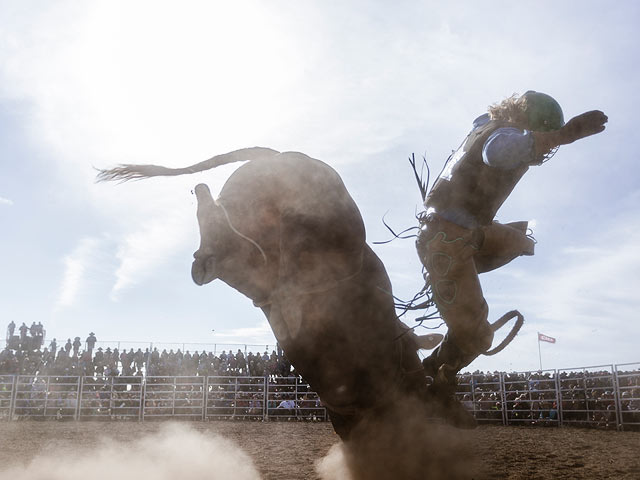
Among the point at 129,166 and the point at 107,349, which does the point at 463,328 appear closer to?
the point at 129,166

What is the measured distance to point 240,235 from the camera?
10.4 feet

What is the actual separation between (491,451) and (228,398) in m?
11.1

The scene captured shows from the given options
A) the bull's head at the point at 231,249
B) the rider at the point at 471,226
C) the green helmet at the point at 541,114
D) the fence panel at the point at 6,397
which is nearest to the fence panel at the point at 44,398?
the fence panel at the point at 6,397

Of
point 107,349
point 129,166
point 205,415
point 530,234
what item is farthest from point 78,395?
point 530,234

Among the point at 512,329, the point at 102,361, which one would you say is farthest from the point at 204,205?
the point at 102,361

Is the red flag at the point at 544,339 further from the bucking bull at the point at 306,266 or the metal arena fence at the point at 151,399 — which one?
the bucking bull at the point at 306,266

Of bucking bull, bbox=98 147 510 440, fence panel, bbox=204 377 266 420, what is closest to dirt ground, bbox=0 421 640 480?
bucking bull, bbox=98 147 510 440

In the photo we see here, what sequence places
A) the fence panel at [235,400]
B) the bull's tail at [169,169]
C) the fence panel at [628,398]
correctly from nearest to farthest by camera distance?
the bull's tail at [169,169] < the fence panel at [628,398] < the fence panel at [235,400]

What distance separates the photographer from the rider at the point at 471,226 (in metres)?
3.32

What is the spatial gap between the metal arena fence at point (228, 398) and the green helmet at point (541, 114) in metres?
12.6

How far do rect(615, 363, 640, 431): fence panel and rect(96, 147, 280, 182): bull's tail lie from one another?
12.0m

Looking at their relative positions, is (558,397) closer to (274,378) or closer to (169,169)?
(274,378)

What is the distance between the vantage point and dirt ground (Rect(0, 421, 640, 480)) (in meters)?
5.56

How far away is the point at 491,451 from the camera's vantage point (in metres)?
7.78
